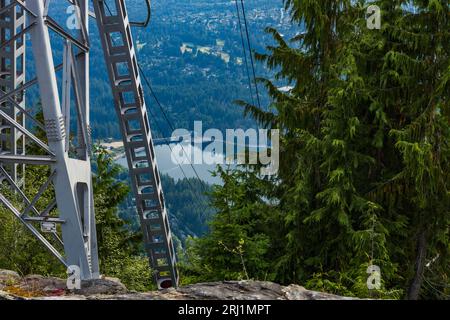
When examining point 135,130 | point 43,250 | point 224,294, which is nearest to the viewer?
point 224,294

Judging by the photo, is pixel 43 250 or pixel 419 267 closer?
pixel 43 250

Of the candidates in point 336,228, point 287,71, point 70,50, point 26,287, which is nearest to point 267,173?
point 287,71

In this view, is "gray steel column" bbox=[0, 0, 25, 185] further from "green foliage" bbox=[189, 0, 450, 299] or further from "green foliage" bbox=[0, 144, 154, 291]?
"green foliage" bbox=[189, 0, 450, 299]

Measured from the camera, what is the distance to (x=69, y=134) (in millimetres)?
12453

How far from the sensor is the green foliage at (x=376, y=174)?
15.3 meters

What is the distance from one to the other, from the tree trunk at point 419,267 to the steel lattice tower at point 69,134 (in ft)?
17.1

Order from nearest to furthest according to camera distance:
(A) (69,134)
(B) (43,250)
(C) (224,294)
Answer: (C) (224,294), (A) (69,134), (B) (43,250)

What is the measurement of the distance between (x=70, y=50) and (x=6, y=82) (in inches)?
279

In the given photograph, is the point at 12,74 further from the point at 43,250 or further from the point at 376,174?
the point at 376,174

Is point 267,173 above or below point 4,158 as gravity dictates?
below

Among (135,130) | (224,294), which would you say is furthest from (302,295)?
(135,130)

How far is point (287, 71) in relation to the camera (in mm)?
19828

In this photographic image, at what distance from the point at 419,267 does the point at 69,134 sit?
809 cm
